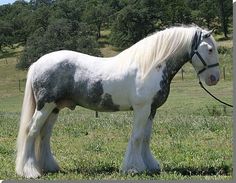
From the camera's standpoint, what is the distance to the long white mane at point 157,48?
21.8ft

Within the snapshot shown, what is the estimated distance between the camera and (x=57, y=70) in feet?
22.3

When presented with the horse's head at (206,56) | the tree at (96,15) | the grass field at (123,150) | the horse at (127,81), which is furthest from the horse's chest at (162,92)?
the tree at (96,15)

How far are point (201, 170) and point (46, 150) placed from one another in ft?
8.13

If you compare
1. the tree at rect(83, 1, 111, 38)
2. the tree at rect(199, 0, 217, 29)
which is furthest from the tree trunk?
the tree at rect(83, 1, 111, 38)

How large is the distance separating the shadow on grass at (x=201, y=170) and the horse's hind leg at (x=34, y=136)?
→ 2.00m

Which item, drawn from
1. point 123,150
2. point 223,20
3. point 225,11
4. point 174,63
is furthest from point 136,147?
point 225,11

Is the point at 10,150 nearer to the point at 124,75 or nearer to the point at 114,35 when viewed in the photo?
the point at 124,75

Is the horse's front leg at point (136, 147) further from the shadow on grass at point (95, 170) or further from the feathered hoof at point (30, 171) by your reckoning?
the feathered hoof at point (30, 171)

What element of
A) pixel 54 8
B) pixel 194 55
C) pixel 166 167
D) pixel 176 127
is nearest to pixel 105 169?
pixel 166 167

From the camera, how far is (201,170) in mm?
7039

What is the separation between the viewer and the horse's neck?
673cm

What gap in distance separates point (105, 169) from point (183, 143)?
2.75m

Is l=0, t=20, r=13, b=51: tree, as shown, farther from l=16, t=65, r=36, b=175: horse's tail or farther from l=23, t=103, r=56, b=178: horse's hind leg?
l=23, t=103, r=56, b=178: horse's hind leg

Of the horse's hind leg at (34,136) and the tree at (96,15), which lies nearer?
the horse's hind leg at (34,136)
